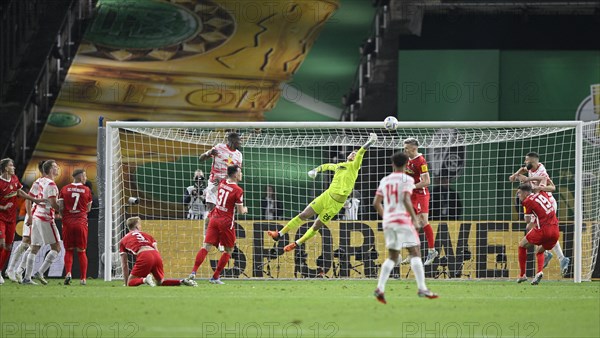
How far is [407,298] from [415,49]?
12.6 metres

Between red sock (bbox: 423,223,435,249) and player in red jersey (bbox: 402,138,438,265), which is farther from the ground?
player in red jersey (bbox: 402,138,438,265)

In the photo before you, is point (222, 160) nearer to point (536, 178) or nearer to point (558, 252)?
point (536, 178)

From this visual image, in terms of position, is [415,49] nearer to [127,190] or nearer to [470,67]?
[470,67]

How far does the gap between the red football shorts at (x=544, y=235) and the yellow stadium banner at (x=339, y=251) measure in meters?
2.46

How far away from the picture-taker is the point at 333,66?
25.4 m

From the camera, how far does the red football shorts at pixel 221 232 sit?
1555 cm

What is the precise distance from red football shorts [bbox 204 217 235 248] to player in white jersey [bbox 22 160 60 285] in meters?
2.52


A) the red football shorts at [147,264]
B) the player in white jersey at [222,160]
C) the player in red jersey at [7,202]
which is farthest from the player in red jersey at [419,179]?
the player in red jersey at [7,202]

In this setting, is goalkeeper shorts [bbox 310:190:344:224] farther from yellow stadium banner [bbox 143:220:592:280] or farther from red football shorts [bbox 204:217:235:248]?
red football shorts [bbox 204:217:235:248]

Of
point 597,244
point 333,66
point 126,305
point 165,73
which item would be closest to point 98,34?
point 165,73

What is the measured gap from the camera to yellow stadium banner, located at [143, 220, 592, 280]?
738 inches

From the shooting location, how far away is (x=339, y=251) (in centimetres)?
1880

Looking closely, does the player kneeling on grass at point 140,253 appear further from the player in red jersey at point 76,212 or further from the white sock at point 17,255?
the white sock at point 17,255

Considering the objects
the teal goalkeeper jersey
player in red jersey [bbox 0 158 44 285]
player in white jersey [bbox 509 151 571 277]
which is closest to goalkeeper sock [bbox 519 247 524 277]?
player in white jersey [bbox 509 151 571 277]
